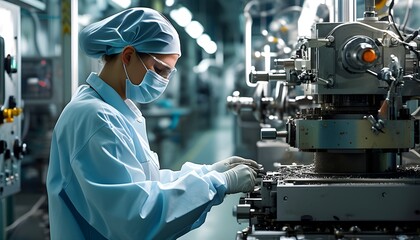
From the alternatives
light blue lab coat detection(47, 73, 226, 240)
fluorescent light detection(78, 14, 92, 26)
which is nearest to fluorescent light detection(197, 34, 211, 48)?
fluorescent light detection(78, 14, 92, 26)

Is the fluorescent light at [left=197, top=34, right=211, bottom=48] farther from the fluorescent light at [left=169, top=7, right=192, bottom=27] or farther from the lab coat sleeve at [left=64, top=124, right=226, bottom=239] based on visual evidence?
the lab coat sleeve at [left=64, top=124, right=226, bottom=239]

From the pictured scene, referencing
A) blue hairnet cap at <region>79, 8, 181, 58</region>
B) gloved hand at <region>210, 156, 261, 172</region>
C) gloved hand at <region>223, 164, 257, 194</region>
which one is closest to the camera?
gloved hand at <region>223, 164, 257, 194</region>

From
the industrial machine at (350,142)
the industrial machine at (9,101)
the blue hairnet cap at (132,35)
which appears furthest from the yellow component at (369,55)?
the industrial machine at (9,101)

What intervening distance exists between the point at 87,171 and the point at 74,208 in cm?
21

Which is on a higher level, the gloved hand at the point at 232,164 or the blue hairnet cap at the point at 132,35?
the blue hairnet cap at the point at 132,35

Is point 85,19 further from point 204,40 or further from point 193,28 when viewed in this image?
point 204,40

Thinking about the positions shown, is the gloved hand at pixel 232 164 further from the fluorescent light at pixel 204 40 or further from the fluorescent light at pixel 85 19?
the fluorescent light at pixel 204 40

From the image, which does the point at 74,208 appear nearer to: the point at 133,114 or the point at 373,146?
the point at 133,114

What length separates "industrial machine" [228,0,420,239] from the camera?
64.2 inches

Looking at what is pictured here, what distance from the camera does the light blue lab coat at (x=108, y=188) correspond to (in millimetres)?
1640

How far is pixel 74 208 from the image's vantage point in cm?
183

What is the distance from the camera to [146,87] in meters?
1.90

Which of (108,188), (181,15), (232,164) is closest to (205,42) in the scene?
(181,15)

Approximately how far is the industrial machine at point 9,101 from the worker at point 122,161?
56.4 inches
